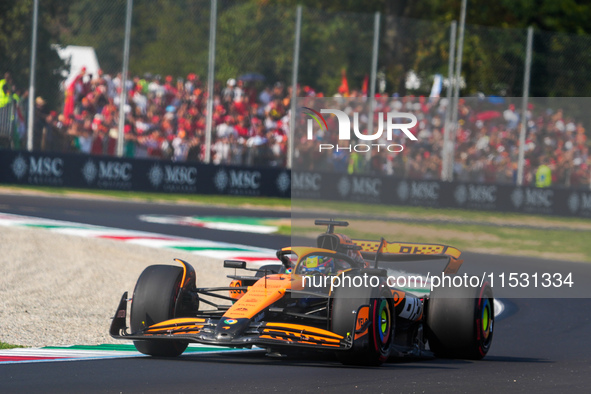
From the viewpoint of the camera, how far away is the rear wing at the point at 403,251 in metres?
7.01

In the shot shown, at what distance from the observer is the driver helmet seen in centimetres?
695

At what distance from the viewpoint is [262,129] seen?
21.6 m

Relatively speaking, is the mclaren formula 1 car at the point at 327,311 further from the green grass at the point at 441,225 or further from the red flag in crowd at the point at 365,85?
the red flag in crowd at the point at 365,85

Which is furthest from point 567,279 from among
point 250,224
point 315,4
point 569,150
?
point 315,4

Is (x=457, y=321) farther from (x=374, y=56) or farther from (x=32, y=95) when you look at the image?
(x=374, y=56)

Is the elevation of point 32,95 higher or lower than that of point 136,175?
higher

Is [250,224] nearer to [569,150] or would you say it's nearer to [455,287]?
[569,150]

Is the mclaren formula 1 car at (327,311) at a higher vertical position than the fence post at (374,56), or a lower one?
lower

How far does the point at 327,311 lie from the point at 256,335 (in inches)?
20.0

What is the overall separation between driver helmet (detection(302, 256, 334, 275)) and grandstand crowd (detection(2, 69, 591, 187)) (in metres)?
11.2

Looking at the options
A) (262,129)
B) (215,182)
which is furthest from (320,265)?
(262,129)

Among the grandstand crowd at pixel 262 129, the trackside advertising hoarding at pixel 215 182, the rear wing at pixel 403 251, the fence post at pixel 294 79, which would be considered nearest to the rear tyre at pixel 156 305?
the rear wing at pixel 403 251

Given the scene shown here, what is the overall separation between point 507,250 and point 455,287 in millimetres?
6827

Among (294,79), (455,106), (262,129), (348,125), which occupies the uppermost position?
(294,79)
